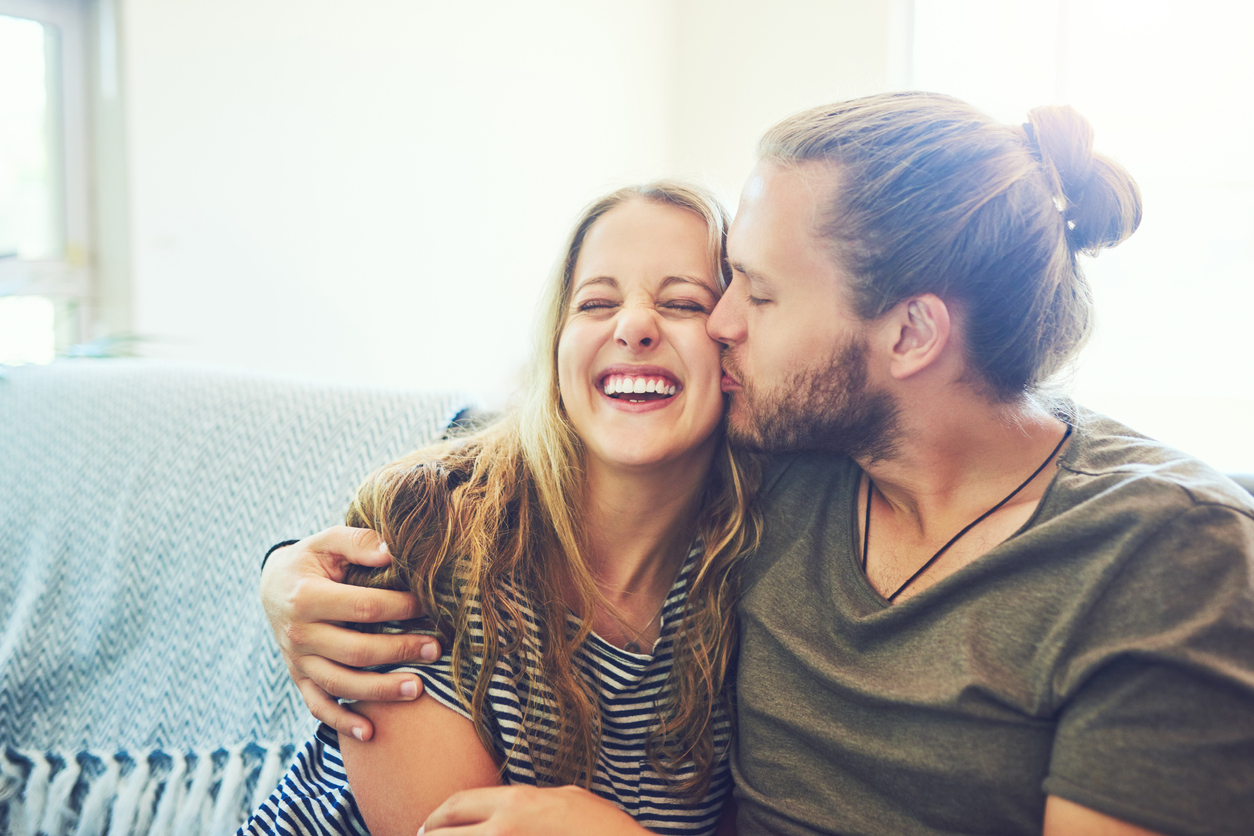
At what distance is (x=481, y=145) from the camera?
386 cm

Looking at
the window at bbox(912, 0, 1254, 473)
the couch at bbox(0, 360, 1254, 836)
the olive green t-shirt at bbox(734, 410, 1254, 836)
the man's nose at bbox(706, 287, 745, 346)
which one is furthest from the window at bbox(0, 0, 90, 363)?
the window at bbox(912, 0, 1254, 473)

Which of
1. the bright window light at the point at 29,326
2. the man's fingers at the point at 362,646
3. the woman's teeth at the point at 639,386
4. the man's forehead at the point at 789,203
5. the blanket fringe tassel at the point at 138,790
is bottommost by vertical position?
the blanket fringe tassel at the point at 138,790

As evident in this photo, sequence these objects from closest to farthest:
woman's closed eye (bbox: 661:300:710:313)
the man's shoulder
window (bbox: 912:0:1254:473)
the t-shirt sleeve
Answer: the t-shirt sleeve → the man's shoulder → woman's closed eye (bbox: 661:300:710:313) → window (bbox: 912:0:1254:473)

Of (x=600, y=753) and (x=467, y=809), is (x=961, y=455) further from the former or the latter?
(x=467, y=809)

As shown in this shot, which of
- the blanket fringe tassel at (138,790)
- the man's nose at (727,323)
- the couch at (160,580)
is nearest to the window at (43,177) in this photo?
the couch at (160,580)

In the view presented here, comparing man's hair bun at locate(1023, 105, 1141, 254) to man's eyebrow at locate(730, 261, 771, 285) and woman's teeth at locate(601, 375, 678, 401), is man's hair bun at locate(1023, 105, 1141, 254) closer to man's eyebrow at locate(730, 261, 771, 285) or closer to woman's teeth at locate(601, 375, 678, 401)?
man's eyebrow at locate(730, 261, 771, 285)

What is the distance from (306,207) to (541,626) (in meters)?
2.54

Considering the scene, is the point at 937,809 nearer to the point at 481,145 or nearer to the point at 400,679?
the point at 400,679

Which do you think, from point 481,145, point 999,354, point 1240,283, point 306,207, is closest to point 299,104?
point 306,207

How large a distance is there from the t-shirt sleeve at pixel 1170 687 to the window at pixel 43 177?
9.68 ft

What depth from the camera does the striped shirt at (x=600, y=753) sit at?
1115mm

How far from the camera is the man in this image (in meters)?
0.90

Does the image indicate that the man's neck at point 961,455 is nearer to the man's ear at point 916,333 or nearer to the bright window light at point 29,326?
the man's ear at point 916,333

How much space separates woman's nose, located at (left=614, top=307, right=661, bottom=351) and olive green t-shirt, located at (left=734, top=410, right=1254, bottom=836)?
349mm
